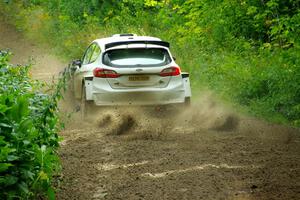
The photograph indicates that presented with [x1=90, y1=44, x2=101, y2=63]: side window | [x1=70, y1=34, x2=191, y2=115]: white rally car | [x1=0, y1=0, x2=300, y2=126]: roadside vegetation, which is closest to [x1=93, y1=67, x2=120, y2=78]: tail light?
[x1=70, y1=34, x2=191, y2=115]: white rally car

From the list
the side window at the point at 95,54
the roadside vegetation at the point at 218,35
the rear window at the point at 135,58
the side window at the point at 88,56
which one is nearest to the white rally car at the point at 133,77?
the rear window at the point at 135,58

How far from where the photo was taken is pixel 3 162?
18.5 feet

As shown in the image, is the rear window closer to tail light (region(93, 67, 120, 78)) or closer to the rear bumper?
tail light (region(93, 67, 120, 78))

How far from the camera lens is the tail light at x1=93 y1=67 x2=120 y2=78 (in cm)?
1241

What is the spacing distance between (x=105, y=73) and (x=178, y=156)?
12.8 feet

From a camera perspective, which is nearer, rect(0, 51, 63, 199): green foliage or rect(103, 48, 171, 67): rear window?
rect(0, 51, 63, 199): green foliage

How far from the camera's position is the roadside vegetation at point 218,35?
13789 mm

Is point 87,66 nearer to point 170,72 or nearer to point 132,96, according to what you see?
point 132,96

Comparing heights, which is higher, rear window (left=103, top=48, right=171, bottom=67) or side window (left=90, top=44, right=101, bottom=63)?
side window (left=90, top=44, right=101, bottom=63)

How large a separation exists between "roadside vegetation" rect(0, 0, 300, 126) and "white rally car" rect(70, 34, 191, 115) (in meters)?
1.78

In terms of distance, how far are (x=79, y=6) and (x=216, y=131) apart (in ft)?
62.8

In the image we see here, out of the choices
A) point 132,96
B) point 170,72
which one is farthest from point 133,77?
point 170,72

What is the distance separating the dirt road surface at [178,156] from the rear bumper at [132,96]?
178mm

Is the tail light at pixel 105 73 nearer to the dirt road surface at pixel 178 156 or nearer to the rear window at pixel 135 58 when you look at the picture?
the rear window at pixel 135 58
